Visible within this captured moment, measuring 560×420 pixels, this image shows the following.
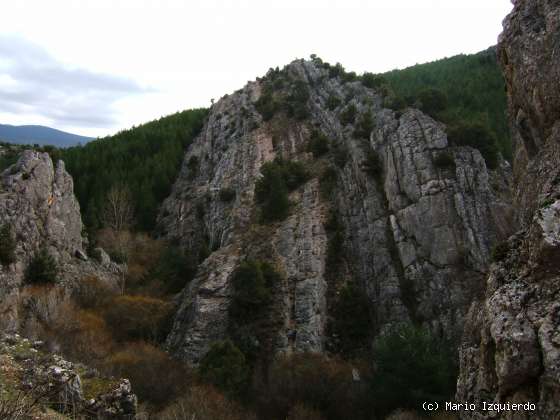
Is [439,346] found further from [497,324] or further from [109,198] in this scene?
[109,198]

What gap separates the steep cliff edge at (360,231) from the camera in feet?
95.0

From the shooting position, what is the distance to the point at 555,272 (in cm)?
979

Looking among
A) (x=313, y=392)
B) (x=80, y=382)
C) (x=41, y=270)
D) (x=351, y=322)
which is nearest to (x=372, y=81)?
(x=351, y=322)

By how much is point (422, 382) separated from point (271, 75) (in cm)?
6479

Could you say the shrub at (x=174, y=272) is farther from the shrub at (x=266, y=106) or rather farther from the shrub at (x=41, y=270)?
the shrub at (x=266, y=106)

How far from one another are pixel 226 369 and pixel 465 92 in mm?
54404

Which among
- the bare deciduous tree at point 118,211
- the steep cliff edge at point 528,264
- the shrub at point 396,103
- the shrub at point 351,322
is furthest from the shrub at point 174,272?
the steep cliff edge at point 528,264

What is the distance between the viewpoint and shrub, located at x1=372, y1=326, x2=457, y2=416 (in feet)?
67.6

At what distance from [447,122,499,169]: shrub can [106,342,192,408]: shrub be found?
82.8 ft

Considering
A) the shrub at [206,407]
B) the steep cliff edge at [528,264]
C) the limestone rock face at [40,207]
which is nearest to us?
the steep cliff edge at [528,264]

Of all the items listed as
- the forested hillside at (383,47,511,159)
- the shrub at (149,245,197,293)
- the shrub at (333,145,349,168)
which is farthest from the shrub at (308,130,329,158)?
the shrub at (149,245,197,293)

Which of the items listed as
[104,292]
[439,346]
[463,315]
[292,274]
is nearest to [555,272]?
[439,346]

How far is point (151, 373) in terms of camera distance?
24.2m

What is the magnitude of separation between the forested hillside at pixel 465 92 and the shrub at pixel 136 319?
27489mm
